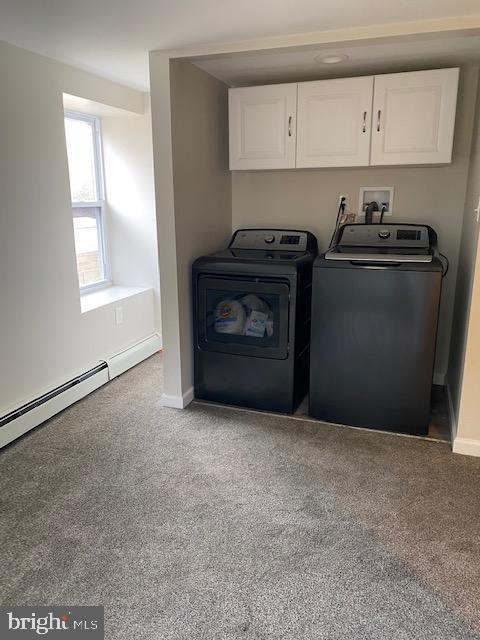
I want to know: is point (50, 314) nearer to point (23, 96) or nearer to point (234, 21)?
point (23, 96)

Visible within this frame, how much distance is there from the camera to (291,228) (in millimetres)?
3514

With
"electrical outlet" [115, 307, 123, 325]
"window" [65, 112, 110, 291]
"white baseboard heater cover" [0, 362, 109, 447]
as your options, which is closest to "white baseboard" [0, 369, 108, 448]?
"white baseboard heater cover" [0, 362, 109, 447]

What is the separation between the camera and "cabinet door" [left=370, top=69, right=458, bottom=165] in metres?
2.63

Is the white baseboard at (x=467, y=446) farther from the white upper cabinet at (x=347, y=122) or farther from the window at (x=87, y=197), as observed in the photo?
the window at (x=87, y=197)

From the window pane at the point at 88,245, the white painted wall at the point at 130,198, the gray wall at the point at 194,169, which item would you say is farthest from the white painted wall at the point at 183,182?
the window pane at the point at 88,245

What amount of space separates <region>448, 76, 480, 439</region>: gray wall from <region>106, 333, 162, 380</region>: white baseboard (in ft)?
7.37

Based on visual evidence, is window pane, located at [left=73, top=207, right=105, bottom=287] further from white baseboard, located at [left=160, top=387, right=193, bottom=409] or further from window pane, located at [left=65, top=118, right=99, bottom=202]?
white baseboard, located at [left=160, top=387, right=193, bottom=409]

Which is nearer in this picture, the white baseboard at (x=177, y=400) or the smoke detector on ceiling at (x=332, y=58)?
the smoke detector on ceiling at (x=332, y=58)

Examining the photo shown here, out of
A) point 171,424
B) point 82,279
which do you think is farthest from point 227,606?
point 82,279

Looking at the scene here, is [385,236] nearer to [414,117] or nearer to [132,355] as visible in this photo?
[414,117]

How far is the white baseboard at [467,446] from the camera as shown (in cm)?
250

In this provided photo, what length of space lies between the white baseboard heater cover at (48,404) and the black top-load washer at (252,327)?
73cm

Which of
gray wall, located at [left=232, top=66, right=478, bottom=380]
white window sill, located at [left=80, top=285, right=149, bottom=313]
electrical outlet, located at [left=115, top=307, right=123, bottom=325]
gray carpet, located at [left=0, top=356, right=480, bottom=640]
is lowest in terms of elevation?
gray carpet, located at [left=0, top=356, right=480, bottom=640]

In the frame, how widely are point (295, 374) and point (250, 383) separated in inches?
11.0
